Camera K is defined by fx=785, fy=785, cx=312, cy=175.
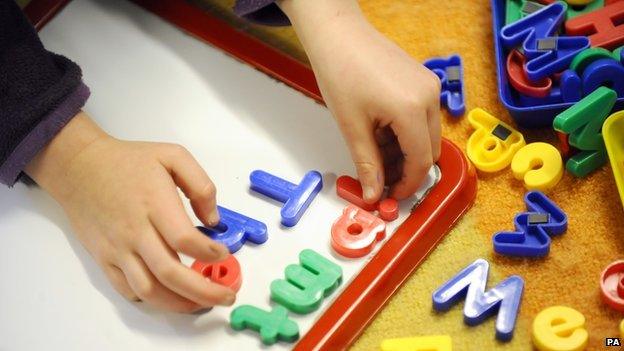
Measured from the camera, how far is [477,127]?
0.72m

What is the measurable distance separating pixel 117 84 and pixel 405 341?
401 millimetres

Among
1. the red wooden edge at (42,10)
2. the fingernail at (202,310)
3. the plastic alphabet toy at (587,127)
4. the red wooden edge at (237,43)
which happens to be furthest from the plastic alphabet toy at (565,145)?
the red wooden edge at (42,10)

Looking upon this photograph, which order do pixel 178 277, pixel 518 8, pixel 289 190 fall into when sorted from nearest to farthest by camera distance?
1. pixel 178 277
2. pixel 289 190
3. pixel 518 8

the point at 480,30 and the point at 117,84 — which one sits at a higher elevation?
the point at 480,30

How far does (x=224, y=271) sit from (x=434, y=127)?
204mm

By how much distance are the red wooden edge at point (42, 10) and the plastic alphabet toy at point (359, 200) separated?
0.41m

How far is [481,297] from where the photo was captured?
0.60m

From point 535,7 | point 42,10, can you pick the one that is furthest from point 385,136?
point 42,10

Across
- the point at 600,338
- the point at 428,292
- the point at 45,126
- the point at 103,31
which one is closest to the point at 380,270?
the point at 428,292

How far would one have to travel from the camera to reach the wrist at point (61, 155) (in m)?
0.66

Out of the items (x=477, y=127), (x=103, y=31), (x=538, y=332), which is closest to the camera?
(x=538, y=332)

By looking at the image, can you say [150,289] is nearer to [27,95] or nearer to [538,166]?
[27,95]

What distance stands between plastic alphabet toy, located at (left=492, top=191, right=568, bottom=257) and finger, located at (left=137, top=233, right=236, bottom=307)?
0.22 m

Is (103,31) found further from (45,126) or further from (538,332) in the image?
(538,332)
